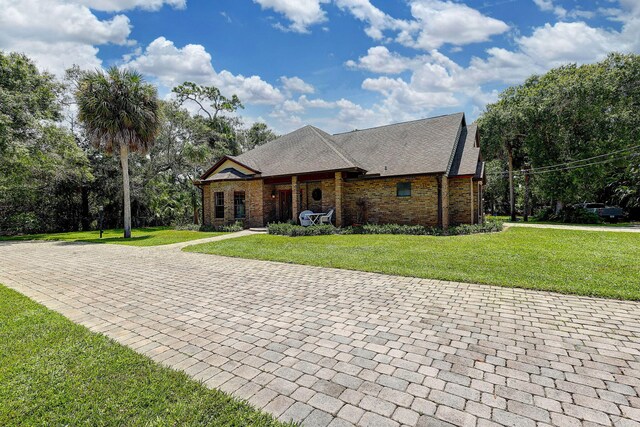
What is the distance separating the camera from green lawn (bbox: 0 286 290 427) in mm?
2312

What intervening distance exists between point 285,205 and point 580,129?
22646 mm

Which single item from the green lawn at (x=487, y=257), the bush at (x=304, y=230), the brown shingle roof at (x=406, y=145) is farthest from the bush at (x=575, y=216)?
Answer: the bush at (x=304, y=230)

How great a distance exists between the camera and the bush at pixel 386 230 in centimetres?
1414

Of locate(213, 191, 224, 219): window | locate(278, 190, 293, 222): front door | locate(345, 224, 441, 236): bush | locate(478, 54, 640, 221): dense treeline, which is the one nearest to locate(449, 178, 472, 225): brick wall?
locate(345, 224, 441, 236): bush

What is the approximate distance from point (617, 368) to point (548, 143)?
88.7 ft

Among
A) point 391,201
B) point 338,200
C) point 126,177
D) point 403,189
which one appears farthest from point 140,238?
point 403,189

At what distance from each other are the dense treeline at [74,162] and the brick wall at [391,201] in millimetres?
11717

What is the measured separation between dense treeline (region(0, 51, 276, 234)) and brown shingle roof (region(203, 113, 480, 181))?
6.97 meters

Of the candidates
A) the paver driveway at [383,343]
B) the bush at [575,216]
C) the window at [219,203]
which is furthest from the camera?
the bush at [575,216]

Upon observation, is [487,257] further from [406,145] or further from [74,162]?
[74,162]

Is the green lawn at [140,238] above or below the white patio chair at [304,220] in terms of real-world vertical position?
below

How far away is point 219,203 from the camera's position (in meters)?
19.9

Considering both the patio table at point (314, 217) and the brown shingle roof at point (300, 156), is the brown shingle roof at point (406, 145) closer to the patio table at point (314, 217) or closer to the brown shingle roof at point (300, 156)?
the brown shingle roof at point (300, 156)

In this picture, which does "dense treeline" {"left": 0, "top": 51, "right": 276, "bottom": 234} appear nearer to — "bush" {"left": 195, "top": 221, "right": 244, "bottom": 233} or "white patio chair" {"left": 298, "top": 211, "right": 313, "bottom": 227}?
"bush" {"left": 195, "top": 221, "right": 244, "bottom": 233}
